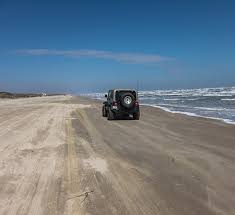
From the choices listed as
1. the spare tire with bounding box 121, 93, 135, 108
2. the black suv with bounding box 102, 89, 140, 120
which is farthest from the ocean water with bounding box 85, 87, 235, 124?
the spare tire with bounding box 121, 93, 135, 108

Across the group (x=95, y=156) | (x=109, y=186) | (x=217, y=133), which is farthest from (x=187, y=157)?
(x=217, y=133)

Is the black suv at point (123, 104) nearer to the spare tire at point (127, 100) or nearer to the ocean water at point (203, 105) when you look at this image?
the spare tire at point (127, 100)

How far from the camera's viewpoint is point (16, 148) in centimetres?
1266

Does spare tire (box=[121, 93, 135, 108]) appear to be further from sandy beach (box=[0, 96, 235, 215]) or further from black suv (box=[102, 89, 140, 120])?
sandy beach (box=[0, 96, 235, 215])

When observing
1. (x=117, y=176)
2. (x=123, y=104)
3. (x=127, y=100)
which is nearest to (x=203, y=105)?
Answer: (x=127, y=100)

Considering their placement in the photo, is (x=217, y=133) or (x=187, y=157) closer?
(x=187, y=157)

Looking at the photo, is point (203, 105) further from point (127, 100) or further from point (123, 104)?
point (123, 104)

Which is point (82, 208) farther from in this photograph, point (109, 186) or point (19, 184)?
point (19, 184)

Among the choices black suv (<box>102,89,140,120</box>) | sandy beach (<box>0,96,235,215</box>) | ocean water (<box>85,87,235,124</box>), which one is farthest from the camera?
ocean water (<box>85,87,235,124</box>)

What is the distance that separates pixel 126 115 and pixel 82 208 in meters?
20.0

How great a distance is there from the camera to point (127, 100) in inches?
1017

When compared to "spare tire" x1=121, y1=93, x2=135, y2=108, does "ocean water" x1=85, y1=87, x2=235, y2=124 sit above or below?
below

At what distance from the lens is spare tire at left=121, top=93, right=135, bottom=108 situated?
25625 millimetres

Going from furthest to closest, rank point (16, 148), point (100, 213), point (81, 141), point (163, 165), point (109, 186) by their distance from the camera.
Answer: point (81, 141)
point (16, 148)
point (163, 165)
point (109, 186)
point (100, 213)
